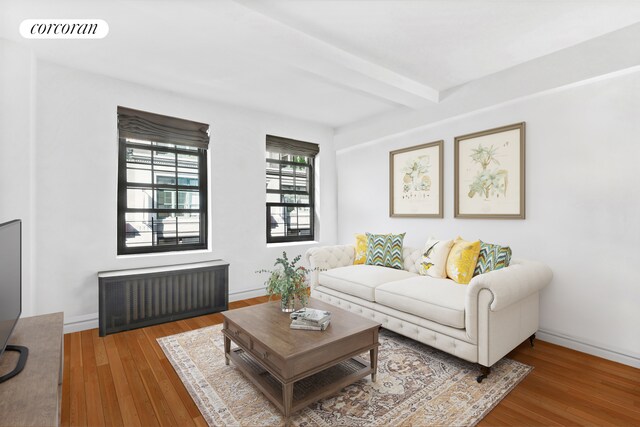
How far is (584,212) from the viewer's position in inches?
105

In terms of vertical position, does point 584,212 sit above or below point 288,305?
above

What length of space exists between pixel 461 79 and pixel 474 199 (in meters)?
1.33

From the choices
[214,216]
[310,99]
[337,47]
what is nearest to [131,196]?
[214,216]

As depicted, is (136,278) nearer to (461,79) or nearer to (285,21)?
(285,21)

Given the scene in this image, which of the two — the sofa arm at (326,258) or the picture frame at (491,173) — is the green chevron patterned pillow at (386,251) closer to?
the sofa arm at (326,258)

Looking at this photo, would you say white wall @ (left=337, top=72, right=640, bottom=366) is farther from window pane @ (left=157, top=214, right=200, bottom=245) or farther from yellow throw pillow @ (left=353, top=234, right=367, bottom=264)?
window pane @ (left=157, top=214, right=200, bottom=245)

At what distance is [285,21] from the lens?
236 cm

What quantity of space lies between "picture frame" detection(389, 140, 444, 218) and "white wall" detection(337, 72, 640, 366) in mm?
642

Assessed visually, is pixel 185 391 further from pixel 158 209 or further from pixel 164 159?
pixel 164 159

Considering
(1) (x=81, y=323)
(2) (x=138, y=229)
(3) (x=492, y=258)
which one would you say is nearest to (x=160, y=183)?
(2) (x=138, y=229)

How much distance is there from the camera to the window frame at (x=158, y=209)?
350 cm

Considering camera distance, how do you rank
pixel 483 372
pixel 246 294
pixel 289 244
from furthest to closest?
pixel 289 244
pixel 246 294
pixel 483 372

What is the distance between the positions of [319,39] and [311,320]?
227 centimetres

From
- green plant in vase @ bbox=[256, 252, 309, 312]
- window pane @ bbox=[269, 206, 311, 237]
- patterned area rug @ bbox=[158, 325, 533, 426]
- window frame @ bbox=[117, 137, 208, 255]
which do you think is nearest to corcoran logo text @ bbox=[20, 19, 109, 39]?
window frame @ bbox=[117, 137, 208, 255]
